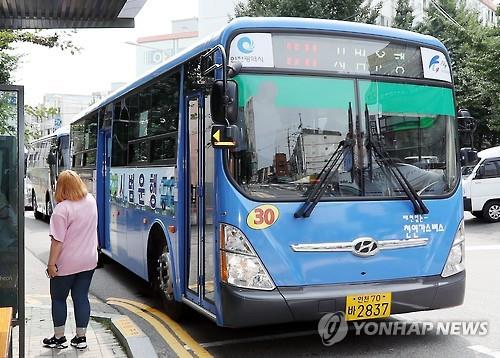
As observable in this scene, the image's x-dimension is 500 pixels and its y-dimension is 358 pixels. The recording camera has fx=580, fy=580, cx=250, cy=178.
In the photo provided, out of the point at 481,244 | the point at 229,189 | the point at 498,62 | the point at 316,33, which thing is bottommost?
the point at 481,244

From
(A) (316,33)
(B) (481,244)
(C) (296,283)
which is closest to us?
(C) (296,283)

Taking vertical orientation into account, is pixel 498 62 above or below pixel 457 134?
above

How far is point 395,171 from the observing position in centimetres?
505

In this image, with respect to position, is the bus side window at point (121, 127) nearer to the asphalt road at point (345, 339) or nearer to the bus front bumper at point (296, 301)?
the asphalt road at point (345, 339)

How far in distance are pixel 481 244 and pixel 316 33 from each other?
9171mm

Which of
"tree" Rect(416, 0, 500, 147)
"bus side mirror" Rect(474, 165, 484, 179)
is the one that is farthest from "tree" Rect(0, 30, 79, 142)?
"tree" Rect(416, 0, 500, 147)

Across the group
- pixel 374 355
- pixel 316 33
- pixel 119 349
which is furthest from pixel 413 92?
pixel 119 349

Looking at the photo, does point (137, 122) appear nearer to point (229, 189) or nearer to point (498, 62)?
point (229, 189)

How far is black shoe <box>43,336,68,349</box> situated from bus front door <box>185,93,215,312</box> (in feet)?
4.03

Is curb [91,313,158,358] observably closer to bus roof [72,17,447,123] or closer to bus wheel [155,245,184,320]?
bus wheel [155,245,184,320]

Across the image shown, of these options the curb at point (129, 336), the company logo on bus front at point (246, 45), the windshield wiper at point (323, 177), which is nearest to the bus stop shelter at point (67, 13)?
the company logo on bus front at point (246, 45)

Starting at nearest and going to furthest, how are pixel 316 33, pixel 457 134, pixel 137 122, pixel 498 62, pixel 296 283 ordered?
pixel 296 283, pixel 316 33, pixel 457 134, pixel 137 122, pixel 498 62

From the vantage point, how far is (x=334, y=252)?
4.80m

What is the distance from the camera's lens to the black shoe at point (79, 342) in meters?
5.19
